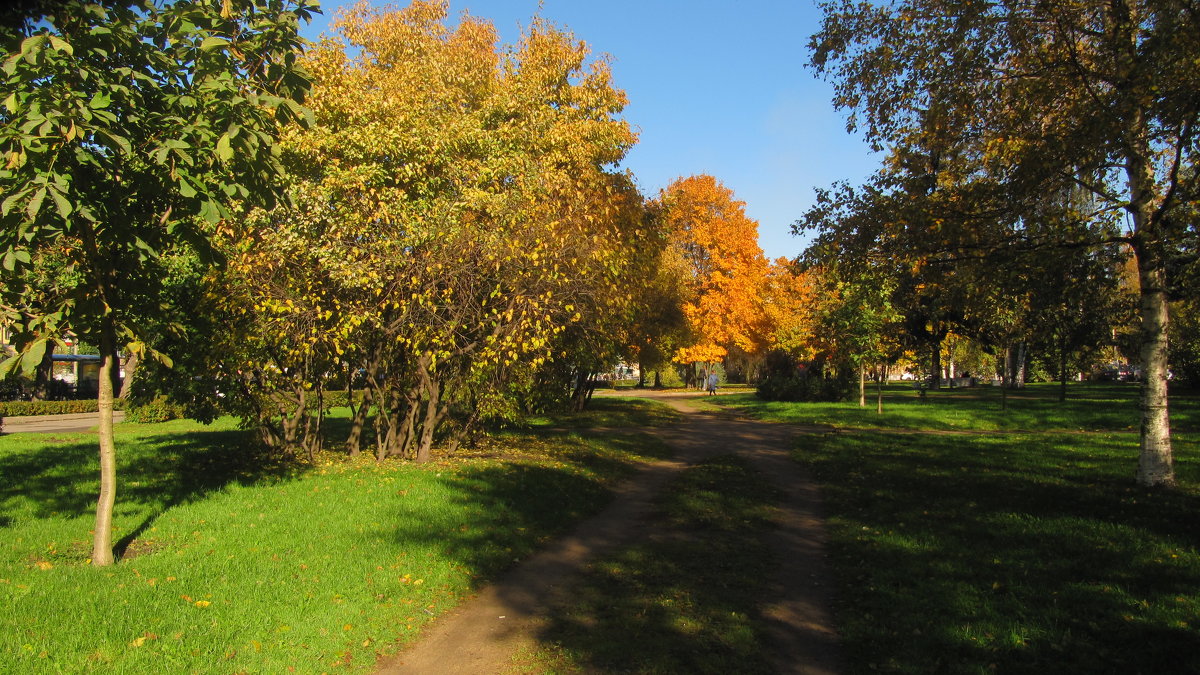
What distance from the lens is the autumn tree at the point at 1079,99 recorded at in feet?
28.9

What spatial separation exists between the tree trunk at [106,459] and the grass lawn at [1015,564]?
598 centimetres

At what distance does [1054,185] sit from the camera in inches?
403

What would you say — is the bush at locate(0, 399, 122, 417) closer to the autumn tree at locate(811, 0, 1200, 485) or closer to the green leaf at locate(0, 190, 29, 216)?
the green leaf at locate(0, 190, 29, 216)

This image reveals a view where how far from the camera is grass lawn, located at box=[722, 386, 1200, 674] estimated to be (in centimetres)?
474

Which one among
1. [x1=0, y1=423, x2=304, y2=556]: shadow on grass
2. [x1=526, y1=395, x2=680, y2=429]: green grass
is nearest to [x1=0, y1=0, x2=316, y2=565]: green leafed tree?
[x1=0, y1=423, x2=304, y2=556]: shadow on grass

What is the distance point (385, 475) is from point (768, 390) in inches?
1125

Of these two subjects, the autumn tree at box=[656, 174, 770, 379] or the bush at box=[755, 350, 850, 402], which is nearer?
the bush at box=[755, 350, 850, 402]

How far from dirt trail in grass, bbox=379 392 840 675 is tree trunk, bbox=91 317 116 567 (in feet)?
10.2

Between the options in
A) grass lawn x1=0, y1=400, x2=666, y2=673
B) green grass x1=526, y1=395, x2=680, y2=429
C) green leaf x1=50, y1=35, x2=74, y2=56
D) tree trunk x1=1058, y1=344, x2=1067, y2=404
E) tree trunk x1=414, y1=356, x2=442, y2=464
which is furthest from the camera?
tree trunk x1=1058, y1=344, x2=1067, y2=404

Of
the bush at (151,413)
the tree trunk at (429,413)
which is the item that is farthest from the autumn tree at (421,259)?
the bush at (151,413)

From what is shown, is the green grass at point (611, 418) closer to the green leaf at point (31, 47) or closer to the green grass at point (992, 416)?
the green grass at point (992, 416)

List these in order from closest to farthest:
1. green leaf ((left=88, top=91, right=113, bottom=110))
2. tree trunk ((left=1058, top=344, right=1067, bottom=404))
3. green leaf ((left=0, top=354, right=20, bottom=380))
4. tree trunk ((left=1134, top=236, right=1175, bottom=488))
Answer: green leaf ((left=0, top=354, right=20, bottom=380)) → green leaf ((left=88, top=91, right=113, bottom=110)) → tree trunk ((left=1134, top=236, right=1175, bottom=488)) → tree trunk ((left=1058, top=344, right=1067, bottom=404))

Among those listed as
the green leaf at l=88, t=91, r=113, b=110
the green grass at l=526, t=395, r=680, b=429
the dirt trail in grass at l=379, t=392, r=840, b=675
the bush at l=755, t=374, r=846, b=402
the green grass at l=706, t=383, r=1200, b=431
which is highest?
the green leaf at l=88, t=91, r=113, b=110

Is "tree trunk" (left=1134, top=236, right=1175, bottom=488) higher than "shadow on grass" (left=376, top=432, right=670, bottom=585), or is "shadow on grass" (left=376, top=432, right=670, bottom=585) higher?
"tree trunk" (left=1134, top=236, right=1175, bottom=488)
